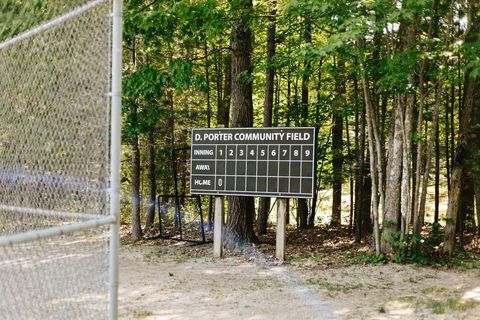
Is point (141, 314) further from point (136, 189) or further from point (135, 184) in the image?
point (135, 184)

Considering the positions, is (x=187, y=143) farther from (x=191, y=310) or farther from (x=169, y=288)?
(x=191, y=310)

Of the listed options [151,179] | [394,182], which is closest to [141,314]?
[394,182]

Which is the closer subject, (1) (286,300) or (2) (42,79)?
(2) (42,79)

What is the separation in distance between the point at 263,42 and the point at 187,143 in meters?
3.76

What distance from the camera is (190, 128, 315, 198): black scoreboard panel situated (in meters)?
8.66

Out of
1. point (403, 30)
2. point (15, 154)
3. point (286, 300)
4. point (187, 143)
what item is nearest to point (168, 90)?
point (187, 143)

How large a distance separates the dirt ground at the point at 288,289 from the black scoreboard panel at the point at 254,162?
1.29m

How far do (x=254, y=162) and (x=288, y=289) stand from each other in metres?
2.62

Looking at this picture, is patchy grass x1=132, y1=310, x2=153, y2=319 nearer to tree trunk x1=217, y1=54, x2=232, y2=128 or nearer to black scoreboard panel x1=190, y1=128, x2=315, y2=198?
black scoreboard panel x1=190, y1=128, x2=315, y2=198

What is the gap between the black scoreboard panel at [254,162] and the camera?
28.4 feet

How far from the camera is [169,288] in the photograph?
23.2ft

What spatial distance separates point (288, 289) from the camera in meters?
7.07

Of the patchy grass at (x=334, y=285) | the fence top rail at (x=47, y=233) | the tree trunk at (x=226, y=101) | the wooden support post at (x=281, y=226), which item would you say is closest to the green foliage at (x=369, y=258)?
the wooden support post at (x=281, y=226)

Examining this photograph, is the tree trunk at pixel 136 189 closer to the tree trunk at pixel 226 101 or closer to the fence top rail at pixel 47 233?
the tree trunk at pixel 226 101
